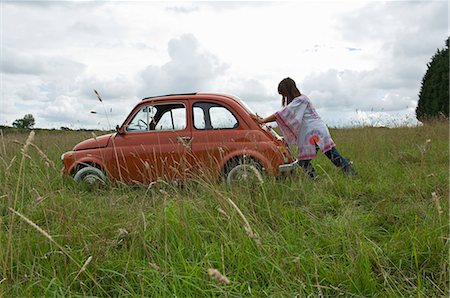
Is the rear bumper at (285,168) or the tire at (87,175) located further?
the tire at (87,175)

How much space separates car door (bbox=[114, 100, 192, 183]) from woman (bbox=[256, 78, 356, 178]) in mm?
1379

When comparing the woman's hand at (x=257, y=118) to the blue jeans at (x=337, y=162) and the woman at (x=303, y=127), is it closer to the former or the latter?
the woman at (x=303, y=127)

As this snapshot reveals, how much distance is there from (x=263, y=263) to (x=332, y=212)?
1.91 m

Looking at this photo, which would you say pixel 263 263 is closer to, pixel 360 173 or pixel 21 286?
pixel 21 286

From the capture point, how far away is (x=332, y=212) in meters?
4.23

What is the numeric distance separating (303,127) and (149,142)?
2.40 m

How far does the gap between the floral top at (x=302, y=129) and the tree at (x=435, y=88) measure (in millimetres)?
18258

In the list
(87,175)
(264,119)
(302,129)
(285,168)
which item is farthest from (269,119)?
(87,175)

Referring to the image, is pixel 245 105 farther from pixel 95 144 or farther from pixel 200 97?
pixel 95 144

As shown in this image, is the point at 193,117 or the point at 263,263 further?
the point at 193,117

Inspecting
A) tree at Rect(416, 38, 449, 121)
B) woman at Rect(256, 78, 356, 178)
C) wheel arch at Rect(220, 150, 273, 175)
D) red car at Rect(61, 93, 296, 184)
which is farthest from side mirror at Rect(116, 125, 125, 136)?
tree at Rect(416, 38, 449, 121)

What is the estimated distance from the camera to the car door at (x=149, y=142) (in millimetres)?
5965

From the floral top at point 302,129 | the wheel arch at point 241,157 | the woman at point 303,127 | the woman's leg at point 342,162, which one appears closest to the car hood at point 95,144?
the wheel arch at point 241,157

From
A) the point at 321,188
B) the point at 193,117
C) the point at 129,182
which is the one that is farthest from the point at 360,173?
the point at 129,182
